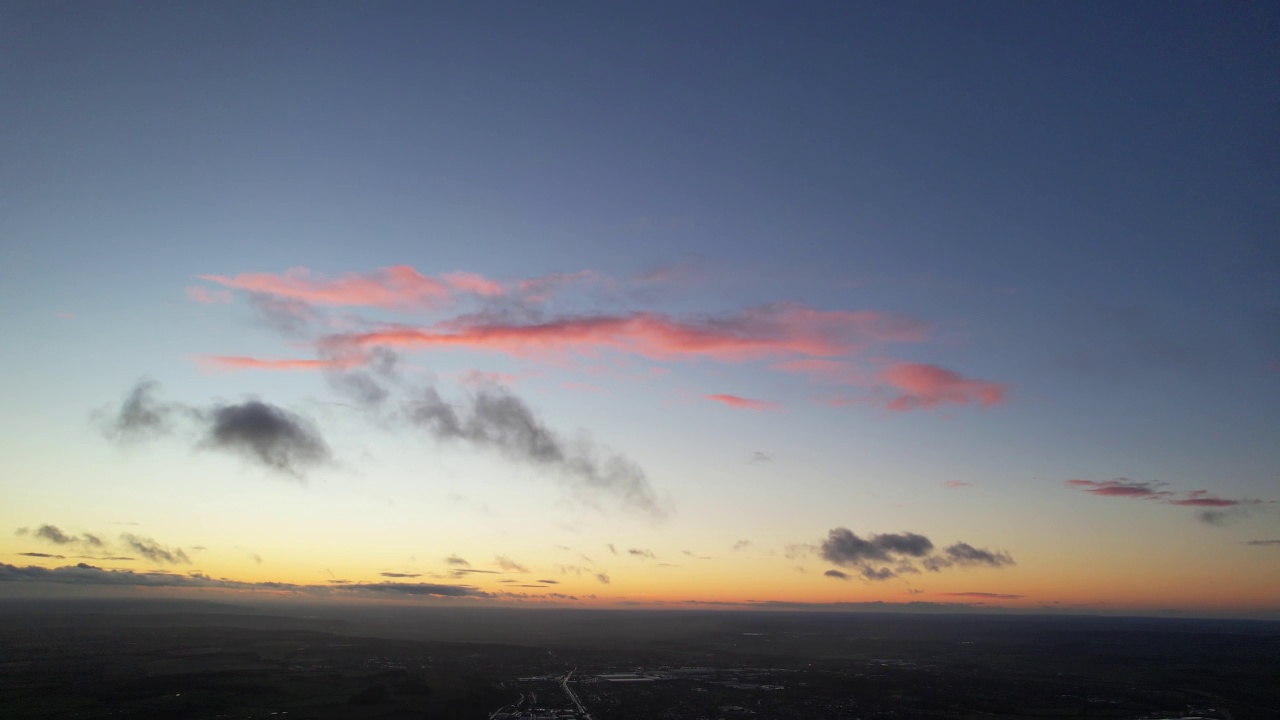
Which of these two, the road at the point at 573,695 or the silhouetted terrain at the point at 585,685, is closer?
the road at the point at 573,695

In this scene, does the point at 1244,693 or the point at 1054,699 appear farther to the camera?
the point at 1244,693

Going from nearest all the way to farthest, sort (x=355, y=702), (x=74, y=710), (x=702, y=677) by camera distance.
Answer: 1. (x=74, y=710)
2. (x=355, y=702)
3. (x=702, y=677)

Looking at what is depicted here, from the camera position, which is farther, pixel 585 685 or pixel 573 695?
pixel 585 685

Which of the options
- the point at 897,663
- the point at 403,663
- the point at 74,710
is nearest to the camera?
the point at 74,710

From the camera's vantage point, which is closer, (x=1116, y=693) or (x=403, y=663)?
(x=1116, y=693)

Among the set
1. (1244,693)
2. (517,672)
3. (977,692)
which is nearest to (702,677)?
(517,672)

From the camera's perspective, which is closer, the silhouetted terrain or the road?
the road

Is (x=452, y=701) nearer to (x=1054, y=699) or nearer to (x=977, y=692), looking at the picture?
(x=977, y=692)

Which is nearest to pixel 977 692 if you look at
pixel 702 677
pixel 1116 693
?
pixel 1116 693

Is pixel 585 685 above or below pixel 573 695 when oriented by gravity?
below
